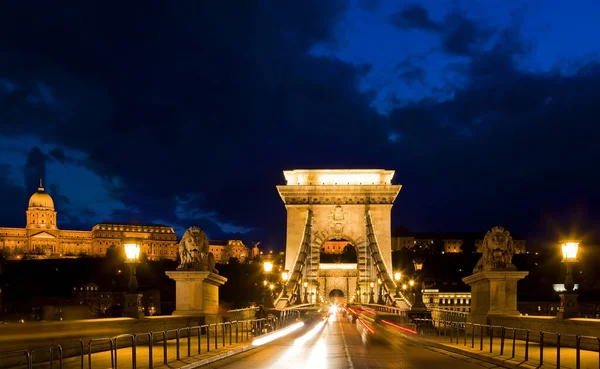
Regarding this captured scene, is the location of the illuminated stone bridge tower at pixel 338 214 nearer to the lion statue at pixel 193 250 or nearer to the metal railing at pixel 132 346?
the metal railing at pixel 132 346

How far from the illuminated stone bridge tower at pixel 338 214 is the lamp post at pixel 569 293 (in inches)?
2225

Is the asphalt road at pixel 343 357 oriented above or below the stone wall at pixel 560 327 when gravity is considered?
below

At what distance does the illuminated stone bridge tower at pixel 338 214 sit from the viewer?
78.5 m

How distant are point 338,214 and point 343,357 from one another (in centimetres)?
6244

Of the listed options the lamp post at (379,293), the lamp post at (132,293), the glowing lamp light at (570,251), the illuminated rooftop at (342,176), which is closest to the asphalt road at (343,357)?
the lamp post at (132,293)

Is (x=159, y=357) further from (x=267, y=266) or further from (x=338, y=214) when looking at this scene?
(x=338, y=214)

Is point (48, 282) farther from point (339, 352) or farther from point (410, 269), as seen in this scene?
point (339, 352)

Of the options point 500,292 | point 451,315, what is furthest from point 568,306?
point 451,315

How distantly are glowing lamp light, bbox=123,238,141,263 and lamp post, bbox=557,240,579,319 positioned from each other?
35.6 ft

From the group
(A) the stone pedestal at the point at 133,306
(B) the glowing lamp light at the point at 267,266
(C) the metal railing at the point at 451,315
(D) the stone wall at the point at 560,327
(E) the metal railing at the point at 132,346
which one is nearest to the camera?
(E) the metal railing at the point at 132,346

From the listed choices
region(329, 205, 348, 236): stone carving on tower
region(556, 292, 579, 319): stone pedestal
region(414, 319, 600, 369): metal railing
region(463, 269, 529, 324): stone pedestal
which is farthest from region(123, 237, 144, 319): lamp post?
region(329, 205, 348, 236): stone carving on tower

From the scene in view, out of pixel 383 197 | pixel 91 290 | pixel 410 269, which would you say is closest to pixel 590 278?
pixel 410 269

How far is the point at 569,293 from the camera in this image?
19.2m

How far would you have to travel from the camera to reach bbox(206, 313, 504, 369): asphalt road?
52.0 ft
